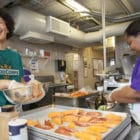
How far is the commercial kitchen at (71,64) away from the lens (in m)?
0.94

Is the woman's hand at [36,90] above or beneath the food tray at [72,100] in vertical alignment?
above

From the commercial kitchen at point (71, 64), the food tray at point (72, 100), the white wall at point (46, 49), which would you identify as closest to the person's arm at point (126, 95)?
the commercial kitchen at point (71, 64)

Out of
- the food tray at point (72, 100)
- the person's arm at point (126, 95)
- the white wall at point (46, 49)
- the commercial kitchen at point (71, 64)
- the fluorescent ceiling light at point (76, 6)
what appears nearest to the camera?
the commercial kitchen at point (71, 64)

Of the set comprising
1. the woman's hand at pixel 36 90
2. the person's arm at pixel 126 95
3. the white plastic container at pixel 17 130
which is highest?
the woman's hand at pixel 36 90

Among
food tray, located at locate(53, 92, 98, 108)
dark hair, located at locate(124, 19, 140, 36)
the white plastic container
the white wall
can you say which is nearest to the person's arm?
dark hair, located at locate(124, 19, 140, 36)

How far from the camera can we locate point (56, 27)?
11.5 feet

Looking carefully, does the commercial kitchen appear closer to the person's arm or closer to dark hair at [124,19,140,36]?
the person's arm

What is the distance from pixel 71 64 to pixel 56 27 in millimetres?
2249

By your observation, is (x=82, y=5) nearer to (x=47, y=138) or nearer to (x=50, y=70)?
(x=50, y=70)

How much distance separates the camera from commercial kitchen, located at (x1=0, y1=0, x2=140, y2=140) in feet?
3.08

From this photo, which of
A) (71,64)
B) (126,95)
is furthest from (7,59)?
(71,64)

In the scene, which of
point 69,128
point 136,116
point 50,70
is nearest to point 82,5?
point 50,70

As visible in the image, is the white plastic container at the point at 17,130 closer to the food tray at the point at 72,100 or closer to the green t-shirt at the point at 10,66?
the green t-shirt at the point at 10,66

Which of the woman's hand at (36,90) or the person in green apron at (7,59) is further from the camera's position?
the person in green apron at (7,59)
